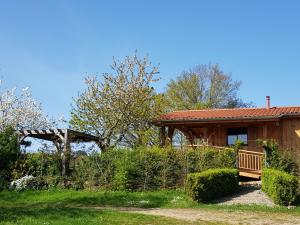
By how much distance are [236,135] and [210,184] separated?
11.5 metres

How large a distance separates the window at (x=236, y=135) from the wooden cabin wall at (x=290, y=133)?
242 cm

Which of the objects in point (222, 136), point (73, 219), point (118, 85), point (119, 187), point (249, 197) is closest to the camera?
point (73, 219)

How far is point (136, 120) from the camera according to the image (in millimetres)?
33438

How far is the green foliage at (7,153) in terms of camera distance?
22109mm

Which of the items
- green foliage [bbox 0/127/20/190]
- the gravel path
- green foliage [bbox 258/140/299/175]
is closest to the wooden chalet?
green foliage [bbox 258/140/299/175]

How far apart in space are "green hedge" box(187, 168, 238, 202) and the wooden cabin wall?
27.1ft

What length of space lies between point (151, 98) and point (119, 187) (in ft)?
39.4

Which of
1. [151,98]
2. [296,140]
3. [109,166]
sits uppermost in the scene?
[151,98]

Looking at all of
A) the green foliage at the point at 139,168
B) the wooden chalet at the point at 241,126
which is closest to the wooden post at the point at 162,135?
the wooden chalet at the point at 241,126

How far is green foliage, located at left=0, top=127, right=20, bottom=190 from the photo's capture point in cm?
2211

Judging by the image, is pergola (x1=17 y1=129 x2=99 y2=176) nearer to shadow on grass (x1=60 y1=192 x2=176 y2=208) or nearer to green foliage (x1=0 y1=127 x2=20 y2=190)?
green foliage (x1=0 y1=127 x2=20 y2=190)

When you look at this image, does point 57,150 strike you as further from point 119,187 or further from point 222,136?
point 222,136

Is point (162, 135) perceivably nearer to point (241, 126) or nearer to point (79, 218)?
point (241, 126)

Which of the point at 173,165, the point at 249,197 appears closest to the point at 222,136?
the point at 173,165
